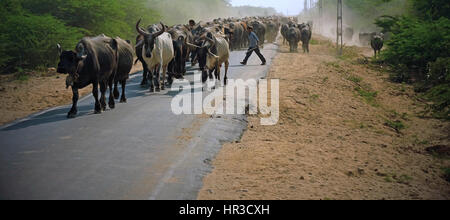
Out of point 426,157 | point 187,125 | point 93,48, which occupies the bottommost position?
point 426,157

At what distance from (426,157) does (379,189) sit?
3392 mm

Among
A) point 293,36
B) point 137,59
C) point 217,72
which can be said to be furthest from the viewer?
point 293,36

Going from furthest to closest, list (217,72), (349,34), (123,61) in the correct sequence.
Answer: (349,34) < (217,72) < (123,61)

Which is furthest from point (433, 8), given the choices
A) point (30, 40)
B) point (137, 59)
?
point (30, 40)

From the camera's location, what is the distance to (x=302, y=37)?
1305 inches

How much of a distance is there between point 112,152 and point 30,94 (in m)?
8.25

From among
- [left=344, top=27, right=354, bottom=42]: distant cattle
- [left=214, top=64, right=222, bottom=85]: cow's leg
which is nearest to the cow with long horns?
[left=214, top=64, right=222, bottom=85]: cow's leg

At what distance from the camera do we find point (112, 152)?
8219 mm

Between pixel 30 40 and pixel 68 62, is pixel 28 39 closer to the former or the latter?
pixel 30 40

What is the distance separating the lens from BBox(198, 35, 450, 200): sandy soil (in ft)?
23.5

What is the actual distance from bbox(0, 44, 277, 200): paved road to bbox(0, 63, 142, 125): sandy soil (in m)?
1.27
